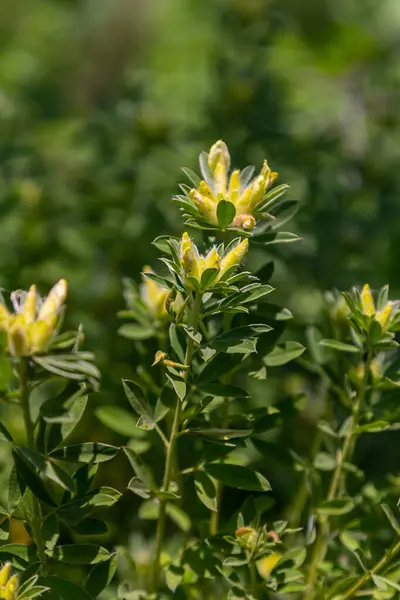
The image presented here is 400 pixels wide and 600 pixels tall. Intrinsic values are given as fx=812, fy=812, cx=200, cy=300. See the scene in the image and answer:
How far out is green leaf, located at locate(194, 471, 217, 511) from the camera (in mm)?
926

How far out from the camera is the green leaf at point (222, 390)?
894 millimetres

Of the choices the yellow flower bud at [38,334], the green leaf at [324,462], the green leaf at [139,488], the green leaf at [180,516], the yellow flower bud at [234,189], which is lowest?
the green leaf at [180,516]

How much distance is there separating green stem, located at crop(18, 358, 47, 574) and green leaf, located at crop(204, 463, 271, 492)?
0.68ft

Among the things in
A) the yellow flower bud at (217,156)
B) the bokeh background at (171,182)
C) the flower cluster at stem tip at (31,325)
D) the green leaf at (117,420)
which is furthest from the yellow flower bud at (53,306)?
the bokeh background at (171,182)

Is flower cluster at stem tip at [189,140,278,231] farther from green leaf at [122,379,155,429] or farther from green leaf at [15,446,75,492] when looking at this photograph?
green leaf at [15,446,75,492]

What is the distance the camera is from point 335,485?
3.40 feet

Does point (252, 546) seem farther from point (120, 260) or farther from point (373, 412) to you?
point (120, 260)

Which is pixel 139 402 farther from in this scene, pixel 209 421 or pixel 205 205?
pixel 205 205

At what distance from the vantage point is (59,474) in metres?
0.84

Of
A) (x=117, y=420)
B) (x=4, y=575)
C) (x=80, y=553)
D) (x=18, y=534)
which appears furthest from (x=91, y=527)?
(x=18, y=534)

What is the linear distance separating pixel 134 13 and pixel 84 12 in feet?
1.15

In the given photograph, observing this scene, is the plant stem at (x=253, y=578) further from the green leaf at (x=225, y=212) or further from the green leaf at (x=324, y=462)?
the green leaf at (x=225, y=212)

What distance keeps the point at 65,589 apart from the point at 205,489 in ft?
0.63

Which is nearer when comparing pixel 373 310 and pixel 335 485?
pixel 373 310
